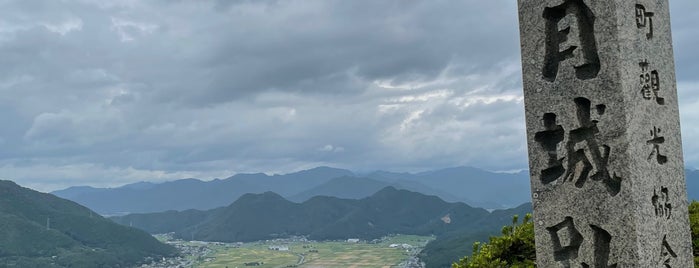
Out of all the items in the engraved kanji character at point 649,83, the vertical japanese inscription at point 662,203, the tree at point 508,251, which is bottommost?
the tree at point 508,251

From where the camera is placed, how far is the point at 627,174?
8180 mm

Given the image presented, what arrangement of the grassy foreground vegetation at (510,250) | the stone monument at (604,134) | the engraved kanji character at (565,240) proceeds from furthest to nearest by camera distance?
the grassy foreground vegetation at (510,250) → the engraved kanji character at (565,240) → the stone monument at (604,134)

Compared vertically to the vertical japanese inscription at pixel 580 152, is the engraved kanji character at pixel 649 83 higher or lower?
higher

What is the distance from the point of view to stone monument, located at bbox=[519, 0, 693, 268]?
27.1ft

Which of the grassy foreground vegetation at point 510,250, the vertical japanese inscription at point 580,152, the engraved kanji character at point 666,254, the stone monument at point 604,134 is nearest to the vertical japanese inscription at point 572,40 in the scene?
the stone monument at point 604,134

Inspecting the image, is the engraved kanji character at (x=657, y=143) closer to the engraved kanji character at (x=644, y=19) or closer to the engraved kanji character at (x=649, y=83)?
the engraved kanji character at (x=649, y=83)

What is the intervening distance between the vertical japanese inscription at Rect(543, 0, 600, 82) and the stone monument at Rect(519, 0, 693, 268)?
0.01 meters

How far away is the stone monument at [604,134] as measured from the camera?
27.1 feet

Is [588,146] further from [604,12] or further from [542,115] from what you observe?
[604,12]

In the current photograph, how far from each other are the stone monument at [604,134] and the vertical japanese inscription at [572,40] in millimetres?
14

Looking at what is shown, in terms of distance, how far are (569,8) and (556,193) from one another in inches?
103

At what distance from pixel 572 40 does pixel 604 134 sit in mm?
1386

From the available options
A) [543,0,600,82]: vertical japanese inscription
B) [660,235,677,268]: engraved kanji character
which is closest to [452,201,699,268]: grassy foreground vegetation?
[660,235,677,268]: engraved kanji character

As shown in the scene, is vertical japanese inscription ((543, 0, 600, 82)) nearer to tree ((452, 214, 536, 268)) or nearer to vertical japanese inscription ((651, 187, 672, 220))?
vertical japanese inscription ((651, 187, 672, 220))
